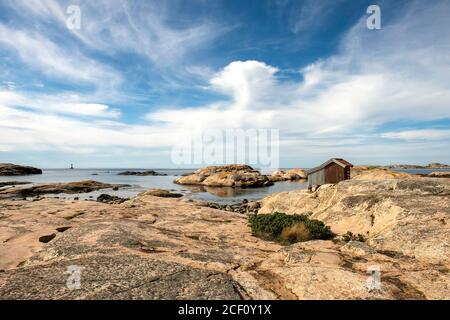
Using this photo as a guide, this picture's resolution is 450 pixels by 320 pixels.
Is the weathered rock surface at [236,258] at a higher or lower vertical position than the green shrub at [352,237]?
higher

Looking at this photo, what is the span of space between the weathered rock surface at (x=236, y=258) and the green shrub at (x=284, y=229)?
27.3 inches

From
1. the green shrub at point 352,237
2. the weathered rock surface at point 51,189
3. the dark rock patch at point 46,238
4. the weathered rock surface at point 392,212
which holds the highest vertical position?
the weathered rock surface at point 392,212

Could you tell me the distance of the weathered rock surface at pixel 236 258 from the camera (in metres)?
5.62

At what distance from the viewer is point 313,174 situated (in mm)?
28344

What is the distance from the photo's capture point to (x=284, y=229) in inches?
504

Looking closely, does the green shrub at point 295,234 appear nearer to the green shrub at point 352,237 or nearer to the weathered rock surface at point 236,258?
the weathered rock surface at point 236,258

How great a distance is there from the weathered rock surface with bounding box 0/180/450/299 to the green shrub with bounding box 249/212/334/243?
0.69 metres

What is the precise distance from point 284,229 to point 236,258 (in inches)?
203

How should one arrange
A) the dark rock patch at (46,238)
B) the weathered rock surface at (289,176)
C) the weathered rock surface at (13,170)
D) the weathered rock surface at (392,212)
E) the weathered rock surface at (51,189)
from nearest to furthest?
1. the weathered rock surface at (392,212)
2. the dark rock patch at (46,238)
3. the weathered rock surface at (51,189)
4. the weathered rock surface at (289,176)
5. the weathered rock surface at (13,170)

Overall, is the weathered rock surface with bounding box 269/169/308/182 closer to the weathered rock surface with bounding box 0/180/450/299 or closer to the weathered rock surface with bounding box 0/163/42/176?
the weathered rock surface with bounding box 0/180/450/299

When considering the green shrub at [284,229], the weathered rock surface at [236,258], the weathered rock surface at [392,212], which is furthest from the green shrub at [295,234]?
the weathered rock surface at [392,212]

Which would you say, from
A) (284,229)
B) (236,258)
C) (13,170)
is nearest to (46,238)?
(236,258)

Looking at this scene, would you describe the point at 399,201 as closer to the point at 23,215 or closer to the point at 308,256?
the point at 308,256
